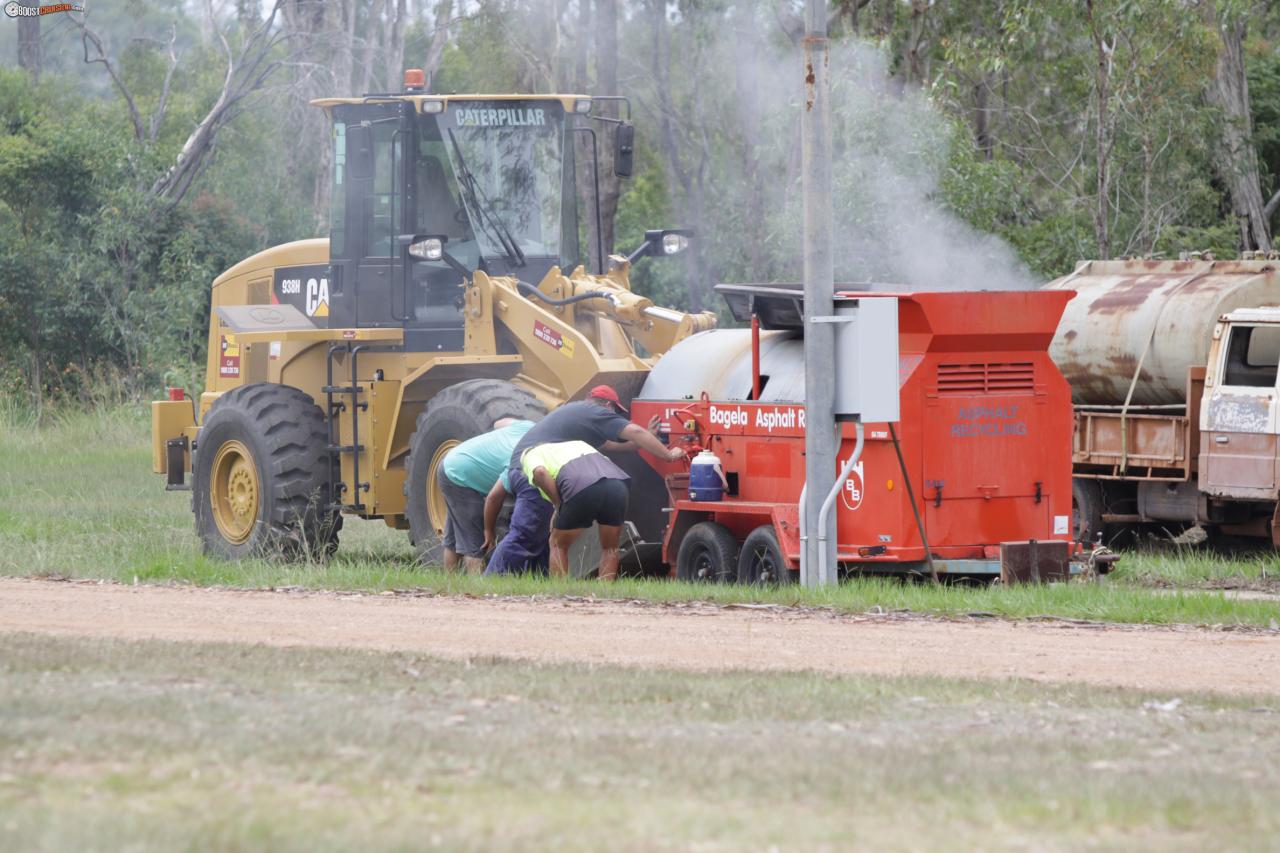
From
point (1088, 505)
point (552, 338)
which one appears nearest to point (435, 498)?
point (552, 338)

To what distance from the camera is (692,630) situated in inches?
440

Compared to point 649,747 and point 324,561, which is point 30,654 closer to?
point 649,747

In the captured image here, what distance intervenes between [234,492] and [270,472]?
3.35ft

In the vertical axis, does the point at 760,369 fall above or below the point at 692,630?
above

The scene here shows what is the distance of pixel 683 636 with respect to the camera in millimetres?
10906

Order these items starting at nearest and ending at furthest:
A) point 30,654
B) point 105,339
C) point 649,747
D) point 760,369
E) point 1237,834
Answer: point 1237,834 → point 649,747 → point 30,654 → point 760,369 → point 105,339

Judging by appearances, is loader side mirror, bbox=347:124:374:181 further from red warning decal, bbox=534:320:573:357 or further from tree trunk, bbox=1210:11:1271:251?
tree trunk, bbox=1210:11:1271:251

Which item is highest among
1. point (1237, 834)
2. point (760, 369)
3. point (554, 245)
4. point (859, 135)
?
point (859, 135)

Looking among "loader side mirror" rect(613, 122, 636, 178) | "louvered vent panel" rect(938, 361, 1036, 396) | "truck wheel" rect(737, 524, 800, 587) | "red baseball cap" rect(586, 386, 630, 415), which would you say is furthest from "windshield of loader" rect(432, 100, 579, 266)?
"louvered vent panel" rect(938, 361, 1036, 396)

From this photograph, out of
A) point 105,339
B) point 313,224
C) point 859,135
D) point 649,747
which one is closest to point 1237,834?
point 649,747

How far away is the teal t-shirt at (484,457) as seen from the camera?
1430cm

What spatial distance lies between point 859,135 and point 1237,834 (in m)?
→ 19.9

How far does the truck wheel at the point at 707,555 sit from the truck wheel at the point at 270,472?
328cm

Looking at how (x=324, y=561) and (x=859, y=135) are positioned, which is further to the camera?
(x=859, y=135)
